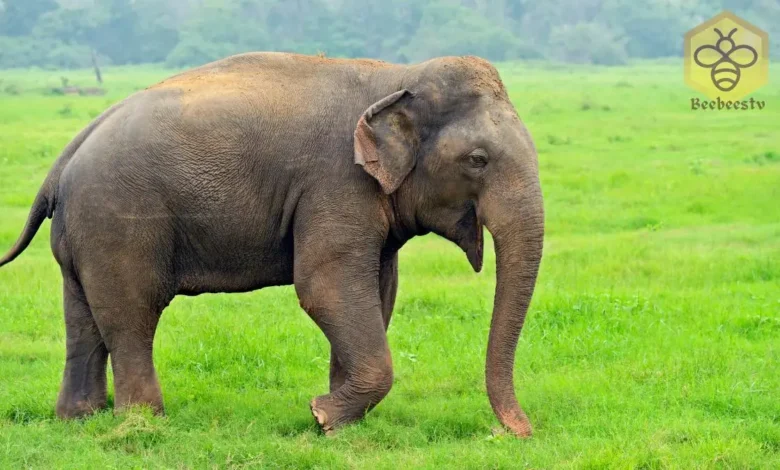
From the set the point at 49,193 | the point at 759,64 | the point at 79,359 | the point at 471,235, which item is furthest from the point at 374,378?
the point at 759,64

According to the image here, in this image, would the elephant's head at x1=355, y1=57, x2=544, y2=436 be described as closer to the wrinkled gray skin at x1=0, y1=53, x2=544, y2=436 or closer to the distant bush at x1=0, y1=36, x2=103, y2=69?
the wrinkled gray skin at x1=0, y1=53, x2=544, y2=436

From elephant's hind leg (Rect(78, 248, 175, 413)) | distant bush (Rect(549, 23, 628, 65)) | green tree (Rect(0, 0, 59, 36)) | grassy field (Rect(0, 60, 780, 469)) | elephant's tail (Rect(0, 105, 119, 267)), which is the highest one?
elephant's tail (Rect(0, 105, 119, 267))

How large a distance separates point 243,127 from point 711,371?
9.27 ft

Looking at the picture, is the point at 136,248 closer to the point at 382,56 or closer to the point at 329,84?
the point at 329,84

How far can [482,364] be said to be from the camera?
Result: 6449mm

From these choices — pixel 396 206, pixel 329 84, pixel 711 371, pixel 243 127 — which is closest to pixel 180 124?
pixel 243 127

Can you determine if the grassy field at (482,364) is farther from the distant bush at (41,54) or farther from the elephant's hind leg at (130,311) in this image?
the distant bush at (41,54)

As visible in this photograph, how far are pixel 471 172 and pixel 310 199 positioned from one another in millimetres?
740

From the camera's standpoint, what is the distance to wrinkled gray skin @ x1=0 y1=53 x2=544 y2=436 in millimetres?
5098

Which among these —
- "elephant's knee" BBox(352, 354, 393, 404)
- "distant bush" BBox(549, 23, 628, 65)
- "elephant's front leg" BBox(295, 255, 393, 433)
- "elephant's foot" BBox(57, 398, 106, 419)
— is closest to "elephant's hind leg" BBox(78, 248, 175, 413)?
"elephant's foot" BBox(57, 398, 106, 419)

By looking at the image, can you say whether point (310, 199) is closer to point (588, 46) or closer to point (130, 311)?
point (130, 311)

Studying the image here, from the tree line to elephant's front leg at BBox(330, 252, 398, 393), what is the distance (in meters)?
65.3

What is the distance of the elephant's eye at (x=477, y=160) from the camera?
506 cm

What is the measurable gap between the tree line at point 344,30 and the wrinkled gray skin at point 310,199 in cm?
6553
